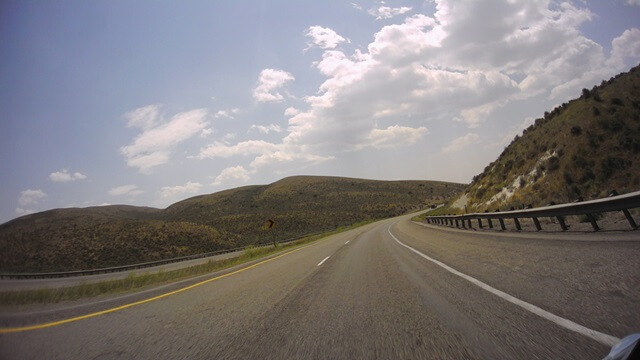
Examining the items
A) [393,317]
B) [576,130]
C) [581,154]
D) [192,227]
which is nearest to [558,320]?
[393,317]

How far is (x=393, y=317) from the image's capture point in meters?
4.48

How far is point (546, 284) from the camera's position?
505 cm

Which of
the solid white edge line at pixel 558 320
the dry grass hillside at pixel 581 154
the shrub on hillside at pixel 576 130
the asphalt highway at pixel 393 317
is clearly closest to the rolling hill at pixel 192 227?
the dry grass hillside at pixel 581 154

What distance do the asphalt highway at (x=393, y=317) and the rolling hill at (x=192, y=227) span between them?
4397 cm

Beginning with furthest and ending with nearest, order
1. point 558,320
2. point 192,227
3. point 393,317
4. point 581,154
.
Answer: point 192,227 < point 581,154 < point 393,317 < point 558,320

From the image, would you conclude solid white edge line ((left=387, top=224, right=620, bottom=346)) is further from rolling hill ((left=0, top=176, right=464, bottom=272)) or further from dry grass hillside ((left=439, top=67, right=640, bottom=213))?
rolling hill ((left=0, top=176, right=464, bottom=272))

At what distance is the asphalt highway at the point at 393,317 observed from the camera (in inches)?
128

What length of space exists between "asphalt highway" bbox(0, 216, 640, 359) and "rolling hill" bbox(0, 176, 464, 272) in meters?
44.0

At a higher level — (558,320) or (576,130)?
(576,130)

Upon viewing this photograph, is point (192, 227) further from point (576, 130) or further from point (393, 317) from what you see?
point (393, 317)

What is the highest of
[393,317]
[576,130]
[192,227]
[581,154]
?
[576,130]

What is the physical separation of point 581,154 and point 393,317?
71.8ft

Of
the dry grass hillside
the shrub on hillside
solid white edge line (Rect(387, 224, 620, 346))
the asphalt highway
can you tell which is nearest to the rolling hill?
the dry grass hillside

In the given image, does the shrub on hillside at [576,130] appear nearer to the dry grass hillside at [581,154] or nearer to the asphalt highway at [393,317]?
the dry grass hillside at [581,154]
